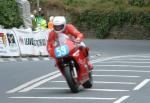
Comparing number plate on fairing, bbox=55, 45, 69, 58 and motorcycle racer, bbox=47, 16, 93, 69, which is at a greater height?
motorcycle racer, bbox=47, 16, 93, 69

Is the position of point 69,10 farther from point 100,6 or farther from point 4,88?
point 4,88

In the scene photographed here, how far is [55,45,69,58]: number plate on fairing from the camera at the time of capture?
A: 14.1 metres

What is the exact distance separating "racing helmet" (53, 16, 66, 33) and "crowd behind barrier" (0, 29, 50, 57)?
12.8 meters

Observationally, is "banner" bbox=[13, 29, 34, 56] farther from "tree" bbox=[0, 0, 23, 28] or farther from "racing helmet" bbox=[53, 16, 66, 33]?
"racing helmet" bbox=[53, 16, 66, 33]

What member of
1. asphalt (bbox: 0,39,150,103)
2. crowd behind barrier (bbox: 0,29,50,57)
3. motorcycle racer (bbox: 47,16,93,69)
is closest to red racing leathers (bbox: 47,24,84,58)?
motorcycle racer (bbox: 47,16,93,69)

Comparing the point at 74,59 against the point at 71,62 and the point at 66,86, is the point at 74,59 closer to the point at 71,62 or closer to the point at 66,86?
→ the point at 71,62

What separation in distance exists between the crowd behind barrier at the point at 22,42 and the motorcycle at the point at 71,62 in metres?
12.8

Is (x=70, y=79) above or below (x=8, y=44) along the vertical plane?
above

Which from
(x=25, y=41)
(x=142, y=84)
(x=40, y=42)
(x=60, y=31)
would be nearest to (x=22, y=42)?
(x=25, y=41)

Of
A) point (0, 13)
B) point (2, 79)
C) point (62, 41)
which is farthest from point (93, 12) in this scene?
point (62, 41)

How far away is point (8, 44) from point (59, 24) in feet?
43.2

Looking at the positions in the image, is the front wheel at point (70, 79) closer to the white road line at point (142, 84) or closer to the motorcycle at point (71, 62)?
the motorcycle at point (71, 62)

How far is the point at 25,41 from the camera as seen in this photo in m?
27.6

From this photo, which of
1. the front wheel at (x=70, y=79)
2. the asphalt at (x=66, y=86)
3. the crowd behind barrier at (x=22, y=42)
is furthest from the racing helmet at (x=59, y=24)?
the crowd behind barrier at (x=22, y=42)
